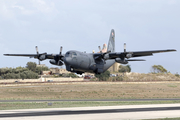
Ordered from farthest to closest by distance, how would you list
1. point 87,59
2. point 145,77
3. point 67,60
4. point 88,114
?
point 145,77 < point 87,59 < point 67,60 < point 88,114

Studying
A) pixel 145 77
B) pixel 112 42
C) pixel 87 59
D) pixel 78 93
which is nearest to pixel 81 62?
pixel 87 59

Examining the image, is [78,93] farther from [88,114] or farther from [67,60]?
[88,114]

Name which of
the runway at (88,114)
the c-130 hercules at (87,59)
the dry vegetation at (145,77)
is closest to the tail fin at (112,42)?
the c-130 hercules at (87,59)

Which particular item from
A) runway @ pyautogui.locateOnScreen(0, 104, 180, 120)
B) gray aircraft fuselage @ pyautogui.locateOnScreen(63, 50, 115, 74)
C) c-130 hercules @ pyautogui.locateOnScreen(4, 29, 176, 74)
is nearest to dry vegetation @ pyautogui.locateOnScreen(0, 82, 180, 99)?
c-130 hercules @ pyautogui.locateOnScreen(4, 29, 176, 74)

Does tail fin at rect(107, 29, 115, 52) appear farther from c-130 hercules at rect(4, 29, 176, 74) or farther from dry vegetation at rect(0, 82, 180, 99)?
dry vegetation at rect(0, 82, 180, 99)

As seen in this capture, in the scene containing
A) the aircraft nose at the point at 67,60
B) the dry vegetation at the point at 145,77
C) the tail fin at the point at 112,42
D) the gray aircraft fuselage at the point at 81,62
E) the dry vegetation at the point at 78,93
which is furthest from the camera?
the dry vegetation at the point at 145,77

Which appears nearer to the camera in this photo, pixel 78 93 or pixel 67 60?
pixel 67 60

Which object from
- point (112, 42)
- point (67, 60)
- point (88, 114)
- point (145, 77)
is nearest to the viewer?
point (88, 114)

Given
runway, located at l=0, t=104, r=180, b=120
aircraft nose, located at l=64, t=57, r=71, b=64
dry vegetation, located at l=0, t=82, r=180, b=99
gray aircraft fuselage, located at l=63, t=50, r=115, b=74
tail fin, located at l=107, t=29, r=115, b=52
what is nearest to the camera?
runway, located at l=0, t=104, r=180, b=120

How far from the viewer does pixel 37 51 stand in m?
59.3

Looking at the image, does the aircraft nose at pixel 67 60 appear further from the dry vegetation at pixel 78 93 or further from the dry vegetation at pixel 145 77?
the dry vegetation at pixel 145 77

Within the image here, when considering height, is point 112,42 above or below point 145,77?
above

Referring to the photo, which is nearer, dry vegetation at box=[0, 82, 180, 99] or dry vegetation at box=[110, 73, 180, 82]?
dry vegetation at box=[0, 82, 180, 99]

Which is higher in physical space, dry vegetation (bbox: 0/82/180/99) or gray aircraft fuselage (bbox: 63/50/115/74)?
Answer: gray aircraft fuselage (bbox: 63/50/115/74)
